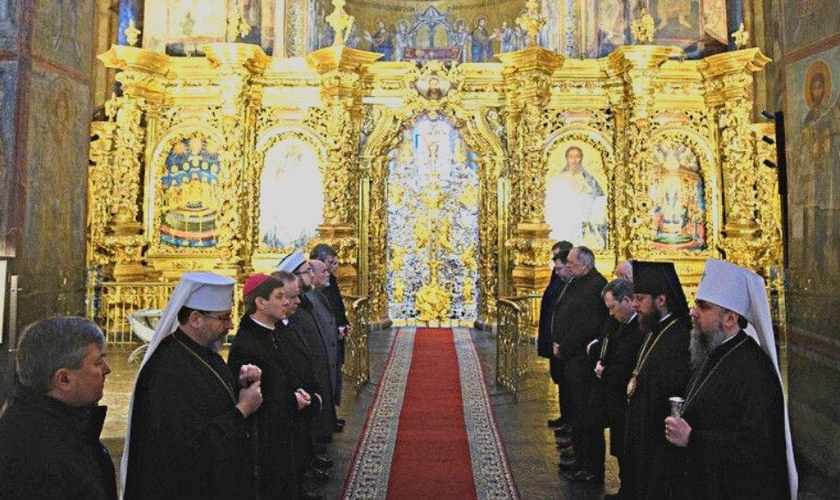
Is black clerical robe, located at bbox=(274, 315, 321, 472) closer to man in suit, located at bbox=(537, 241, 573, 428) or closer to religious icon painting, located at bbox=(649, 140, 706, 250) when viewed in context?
man in suit, located at bbox=(537, 241, 573, 428)

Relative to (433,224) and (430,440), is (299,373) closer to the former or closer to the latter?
(430,440)

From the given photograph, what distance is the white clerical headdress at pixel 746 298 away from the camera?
2889mm

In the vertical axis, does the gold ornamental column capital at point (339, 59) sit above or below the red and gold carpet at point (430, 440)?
above

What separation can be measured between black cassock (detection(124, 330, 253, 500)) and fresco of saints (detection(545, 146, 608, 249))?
11.5 metres

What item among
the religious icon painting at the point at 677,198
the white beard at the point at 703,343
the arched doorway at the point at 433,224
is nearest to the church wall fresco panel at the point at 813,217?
the white beard at the point at 703,343

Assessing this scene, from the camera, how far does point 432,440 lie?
6223 millimetres

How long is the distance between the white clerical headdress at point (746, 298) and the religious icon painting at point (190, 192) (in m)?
12.0

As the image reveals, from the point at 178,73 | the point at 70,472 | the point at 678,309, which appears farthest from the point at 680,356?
the point at 178,73

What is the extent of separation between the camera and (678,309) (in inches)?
145

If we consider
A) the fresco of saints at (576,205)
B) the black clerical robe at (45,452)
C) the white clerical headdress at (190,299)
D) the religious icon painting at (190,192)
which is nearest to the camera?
the black clerical robe at (45,452)

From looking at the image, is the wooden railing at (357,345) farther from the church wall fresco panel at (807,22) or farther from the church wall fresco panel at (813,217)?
the church wall fresco panel at (807,22)

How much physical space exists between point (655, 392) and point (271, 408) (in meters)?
2.10

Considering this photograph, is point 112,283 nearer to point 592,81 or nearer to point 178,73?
point 178,73

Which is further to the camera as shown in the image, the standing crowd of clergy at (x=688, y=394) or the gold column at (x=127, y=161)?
the gold column at (x=127, y=161)
